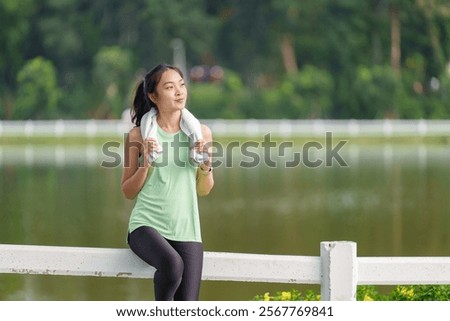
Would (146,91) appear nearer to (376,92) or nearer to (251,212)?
(251,212)

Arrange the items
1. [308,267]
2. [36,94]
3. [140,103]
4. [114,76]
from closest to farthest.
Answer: [308,267], [140,103], [36,94], [114,76]

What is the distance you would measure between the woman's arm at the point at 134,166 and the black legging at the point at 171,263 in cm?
20

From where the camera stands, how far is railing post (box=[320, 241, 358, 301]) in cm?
602

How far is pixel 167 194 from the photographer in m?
6.02

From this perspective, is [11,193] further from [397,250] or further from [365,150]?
[365,150]

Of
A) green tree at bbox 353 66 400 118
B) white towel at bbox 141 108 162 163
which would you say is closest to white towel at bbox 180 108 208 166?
white towel at bbox 141 108 162 163

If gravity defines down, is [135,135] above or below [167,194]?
above

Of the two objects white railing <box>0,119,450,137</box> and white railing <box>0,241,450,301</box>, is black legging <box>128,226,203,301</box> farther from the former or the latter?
white railing <box>0,119,450,137</box>

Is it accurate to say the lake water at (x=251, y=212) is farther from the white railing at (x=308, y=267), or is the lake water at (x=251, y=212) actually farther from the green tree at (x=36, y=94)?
the green tree at (x=36, y=94)

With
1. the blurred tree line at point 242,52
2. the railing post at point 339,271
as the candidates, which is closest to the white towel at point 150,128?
the railing post at point 339,271

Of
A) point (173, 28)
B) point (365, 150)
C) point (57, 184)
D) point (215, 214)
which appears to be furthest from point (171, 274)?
point (173, 28)

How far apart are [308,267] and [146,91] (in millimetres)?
1111

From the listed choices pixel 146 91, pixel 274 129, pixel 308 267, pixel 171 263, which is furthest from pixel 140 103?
pixel 274 129

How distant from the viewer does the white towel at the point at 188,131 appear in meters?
5.93
